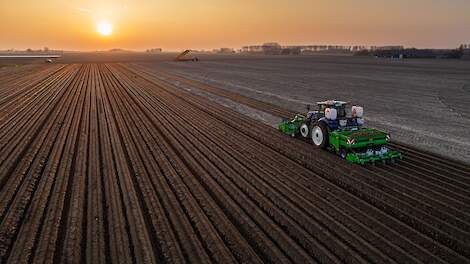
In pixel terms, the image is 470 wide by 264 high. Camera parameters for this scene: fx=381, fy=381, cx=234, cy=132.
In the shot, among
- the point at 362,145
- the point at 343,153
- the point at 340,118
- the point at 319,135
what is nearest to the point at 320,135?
the point at 319,135

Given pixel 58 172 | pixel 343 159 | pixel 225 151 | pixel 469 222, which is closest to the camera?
pixel 469 222

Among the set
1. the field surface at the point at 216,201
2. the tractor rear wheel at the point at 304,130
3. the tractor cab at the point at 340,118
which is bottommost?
the field surface at the point at 216,201

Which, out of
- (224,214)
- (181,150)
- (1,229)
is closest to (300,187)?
(224,214)

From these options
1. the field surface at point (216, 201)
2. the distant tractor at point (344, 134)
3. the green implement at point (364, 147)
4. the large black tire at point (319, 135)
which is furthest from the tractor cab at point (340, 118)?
the field surface at point (216, 201)

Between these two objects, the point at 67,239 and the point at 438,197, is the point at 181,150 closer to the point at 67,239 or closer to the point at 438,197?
the point at 67,239

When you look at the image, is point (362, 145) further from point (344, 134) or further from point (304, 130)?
point (304, 130)

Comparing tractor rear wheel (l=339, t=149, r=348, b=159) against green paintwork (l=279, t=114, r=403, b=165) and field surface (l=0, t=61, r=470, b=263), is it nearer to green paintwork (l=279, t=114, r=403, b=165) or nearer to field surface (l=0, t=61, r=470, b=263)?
green paintwork (l=279, t=114, r=403, b=165)

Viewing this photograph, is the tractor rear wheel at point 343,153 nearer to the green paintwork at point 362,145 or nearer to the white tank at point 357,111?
the green paintwork at point 362,145
